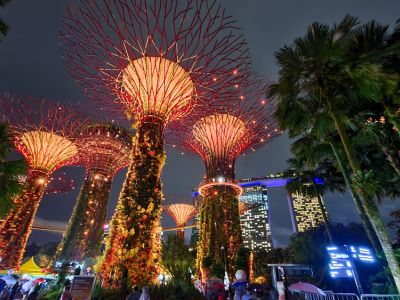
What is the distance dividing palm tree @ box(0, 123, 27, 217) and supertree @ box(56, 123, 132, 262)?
2147cm

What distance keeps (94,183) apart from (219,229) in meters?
17.9

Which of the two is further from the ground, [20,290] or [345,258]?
[345,258]

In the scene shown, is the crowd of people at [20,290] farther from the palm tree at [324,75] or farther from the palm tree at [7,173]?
the palm tree at [324,75]

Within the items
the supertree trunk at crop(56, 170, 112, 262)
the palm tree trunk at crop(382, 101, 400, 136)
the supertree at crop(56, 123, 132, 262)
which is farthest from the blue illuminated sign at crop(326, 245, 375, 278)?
the supertree at crop(56, 123, 132, 262)

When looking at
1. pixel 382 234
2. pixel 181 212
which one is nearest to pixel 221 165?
pixel 382 234

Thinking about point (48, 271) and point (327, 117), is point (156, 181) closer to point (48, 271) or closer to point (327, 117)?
point (327, 117)

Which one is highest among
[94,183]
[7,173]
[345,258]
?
[94,183]

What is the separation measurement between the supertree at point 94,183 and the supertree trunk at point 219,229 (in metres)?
15.2

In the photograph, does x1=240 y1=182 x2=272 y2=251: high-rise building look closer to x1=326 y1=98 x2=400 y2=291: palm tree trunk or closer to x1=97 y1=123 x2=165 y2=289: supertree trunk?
x1=97 y1=123 x2=165 y2=289: supertree trunk

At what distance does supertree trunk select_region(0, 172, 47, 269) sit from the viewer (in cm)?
1817

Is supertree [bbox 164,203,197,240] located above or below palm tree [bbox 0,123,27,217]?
above

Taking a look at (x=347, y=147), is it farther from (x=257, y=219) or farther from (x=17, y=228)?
(x=257, y=219)

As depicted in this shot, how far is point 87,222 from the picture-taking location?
28.4m

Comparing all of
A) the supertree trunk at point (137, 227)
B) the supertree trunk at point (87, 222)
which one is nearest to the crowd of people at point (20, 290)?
the supertree trunk at point (137, 227)
